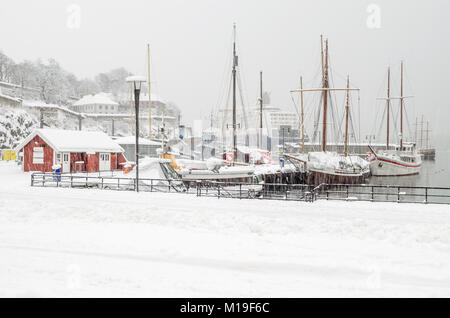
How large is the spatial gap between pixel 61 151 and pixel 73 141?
2365mm

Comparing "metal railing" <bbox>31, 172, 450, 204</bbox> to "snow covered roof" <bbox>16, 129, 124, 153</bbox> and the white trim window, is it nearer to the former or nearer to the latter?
"snow covered roof" <bbox>16, 129, 124, 153</bbox>

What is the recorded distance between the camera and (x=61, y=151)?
100 ft

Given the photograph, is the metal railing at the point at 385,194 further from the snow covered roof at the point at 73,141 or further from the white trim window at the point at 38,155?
the white trim window at the point at 38,155

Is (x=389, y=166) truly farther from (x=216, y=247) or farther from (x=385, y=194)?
(x=216, y=247)

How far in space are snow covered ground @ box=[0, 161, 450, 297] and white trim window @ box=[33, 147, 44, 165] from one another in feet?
48.4

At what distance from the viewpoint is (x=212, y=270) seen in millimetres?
8992

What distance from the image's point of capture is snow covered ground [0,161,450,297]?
796 centimetres

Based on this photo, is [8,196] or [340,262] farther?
[8,196]

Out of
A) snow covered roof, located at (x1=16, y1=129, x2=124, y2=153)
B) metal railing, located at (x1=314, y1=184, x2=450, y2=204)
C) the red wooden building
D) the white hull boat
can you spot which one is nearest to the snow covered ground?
metal railing, located at (x1=314, y1=184, x2=450, y2=204)

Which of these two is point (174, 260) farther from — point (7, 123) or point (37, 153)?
point (7, 123)

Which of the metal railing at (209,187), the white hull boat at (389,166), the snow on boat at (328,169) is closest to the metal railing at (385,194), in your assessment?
the metal railing at (209,187)

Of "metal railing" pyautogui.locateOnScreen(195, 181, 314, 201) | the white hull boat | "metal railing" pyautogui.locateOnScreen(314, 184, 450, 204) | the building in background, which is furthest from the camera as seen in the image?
the building in background

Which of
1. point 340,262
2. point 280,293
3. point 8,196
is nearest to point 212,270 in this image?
point 280,293
